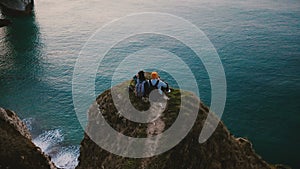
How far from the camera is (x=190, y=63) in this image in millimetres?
71938

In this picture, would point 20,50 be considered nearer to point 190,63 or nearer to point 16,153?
point 190,63

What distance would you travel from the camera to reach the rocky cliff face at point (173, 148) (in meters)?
19.0

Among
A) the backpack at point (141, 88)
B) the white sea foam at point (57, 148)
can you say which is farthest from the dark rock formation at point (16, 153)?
the white sea foam at point (57, 148)

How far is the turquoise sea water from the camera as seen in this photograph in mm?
48062

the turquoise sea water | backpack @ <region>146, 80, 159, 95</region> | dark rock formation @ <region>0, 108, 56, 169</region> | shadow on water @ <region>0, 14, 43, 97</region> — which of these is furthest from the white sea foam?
backpack @ <region>146, 80, 159, 95</region>

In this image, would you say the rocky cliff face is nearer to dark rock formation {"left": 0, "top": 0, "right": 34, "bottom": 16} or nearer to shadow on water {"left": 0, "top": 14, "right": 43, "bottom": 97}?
shadow on water {"left": 0, "top": 14, "right": 43, "bottom": 97}

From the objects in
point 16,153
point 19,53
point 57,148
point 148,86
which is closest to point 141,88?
point 148,86

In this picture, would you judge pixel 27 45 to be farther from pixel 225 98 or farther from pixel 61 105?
pixel 225 98

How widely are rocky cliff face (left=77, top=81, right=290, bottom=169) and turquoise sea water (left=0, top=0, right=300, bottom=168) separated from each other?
21.7m

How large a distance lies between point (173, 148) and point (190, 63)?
54.2 meters

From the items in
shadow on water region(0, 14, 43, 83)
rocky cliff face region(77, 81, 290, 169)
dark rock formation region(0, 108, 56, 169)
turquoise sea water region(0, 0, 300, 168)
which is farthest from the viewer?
shadow on water region(0, 14, 43, 83)

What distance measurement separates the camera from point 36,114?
5184cm

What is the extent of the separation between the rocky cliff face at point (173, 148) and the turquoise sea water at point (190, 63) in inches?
854

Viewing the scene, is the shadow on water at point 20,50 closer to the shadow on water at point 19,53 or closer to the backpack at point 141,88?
the shadow on water at point 19,53
